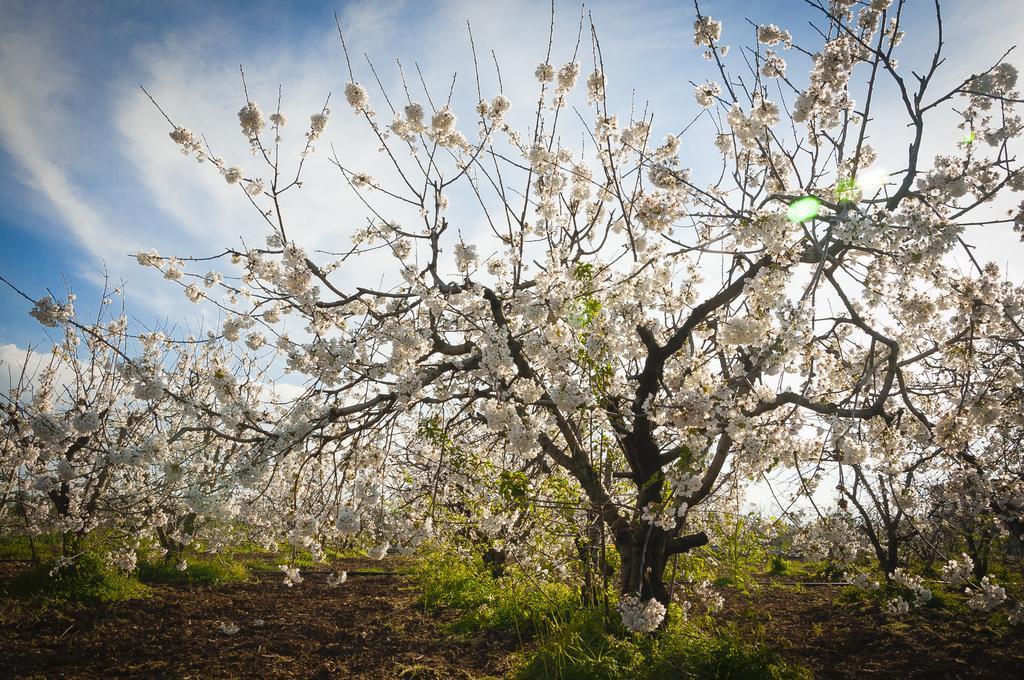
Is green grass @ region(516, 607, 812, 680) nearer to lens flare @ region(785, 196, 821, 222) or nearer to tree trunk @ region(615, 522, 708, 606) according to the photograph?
tree trunk @ region(615, 522, 708, 606)

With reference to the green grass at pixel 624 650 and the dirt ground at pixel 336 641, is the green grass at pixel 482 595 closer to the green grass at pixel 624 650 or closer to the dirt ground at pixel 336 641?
the green grass at pixel 624 650

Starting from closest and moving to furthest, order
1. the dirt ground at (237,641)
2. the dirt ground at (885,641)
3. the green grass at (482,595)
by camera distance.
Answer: the dirt ground at (237,641) < the dirt ground at (885,641) < the green grass at (482,595)

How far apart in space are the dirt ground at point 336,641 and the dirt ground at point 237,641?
0.6 inches

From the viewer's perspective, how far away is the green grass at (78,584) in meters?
6.22

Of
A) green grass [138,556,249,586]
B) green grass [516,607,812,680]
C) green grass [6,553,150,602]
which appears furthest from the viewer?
green grass [138,556,249,586]

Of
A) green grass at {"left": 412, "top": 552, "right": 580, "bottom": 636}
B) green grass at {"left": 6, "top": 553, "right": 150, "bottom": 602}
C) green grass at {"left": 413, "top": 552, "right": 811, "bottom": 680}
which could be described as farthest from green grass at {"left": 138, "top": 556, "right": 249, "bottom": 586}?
green grass at {"left": 413, "top": 552, "right": 811, "bottom": 680}

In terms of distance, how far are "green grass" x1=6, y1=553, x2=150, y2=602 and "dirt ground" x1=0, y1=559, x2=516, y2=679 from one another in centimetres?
29

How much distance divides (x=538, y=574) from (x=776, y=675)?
223 cm

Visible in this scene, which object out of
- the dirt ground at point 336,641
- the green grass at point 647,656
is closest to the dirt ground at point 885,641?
the dirt ground at point 336,641

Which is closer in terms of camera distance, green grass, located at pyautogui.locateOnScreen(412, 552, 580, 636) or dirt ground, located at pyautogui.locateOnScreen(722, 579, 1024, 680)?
dirt ground, located at pyautogui.locateOnScreen(722, 579, 1024, 680)

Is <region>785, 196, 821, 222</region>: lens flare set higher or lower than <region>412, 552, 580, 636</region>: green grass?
higher

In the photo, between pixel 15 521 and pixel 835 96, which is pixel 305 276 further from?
pixel 15 521

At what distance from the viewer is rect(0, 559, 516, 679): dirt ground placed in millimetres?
4371

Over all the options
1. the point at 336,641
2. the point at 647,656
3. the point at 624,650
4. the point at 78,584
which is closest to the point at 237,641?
the point at 336,641
